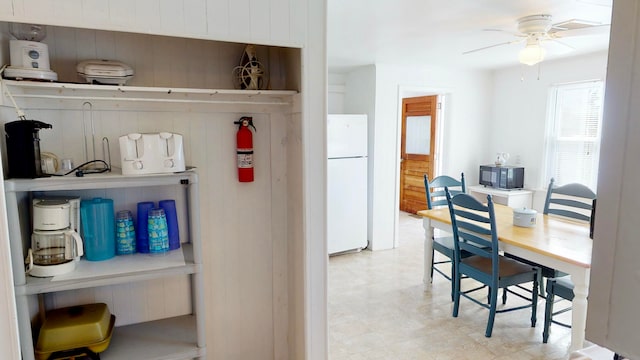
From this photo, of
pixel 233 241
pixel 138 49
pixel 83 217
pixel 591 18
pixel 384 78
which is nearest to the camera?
pixel 83 217

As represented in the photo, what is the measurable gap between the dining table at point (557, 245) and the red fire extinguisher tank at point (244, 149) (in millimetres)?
1804

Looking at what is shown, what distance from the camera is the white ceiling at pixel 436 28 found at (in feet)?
8.32

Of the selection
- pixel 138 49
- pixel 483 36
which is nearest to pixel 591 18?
pixel 483 36

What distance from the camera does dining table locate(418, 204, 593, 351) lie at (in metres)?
2.32

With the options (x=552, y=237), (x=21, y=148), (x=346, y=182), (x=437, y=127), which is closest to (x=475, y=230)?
(x=552, y=237)

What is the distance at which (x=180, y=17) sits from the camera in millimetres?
1538

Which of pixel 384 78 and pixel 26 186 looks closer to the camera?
pixel 26 186

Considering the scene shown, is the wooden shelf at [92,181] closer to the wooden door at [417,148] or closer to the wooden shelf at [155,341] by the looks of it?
the wooden shelf at [155,341]

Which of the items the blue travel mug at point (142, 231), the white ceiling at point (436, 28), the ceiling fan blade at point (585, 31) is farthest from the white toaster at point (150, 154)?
the ceiling fan blade at point (585, 31)

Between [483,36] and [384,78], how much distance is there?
4.83 ft

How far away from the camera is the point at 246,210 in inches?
86.4

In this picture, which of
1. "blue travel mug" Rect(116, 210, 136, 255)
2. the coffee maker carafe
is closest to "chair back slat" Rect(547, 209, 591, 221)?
"blue travel mug" Rect(116, 210, 136, 255)

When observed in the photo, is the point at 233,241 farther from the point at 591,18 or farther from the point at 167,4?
the point at 591,18

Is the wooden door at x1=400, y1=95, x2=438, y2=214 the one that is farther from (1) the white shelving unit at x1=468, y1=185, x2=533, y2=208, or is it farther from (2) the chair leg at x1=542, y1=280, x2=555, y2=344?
(2) the chair leg at x1=542, y1=280, x2=555, y2=344
